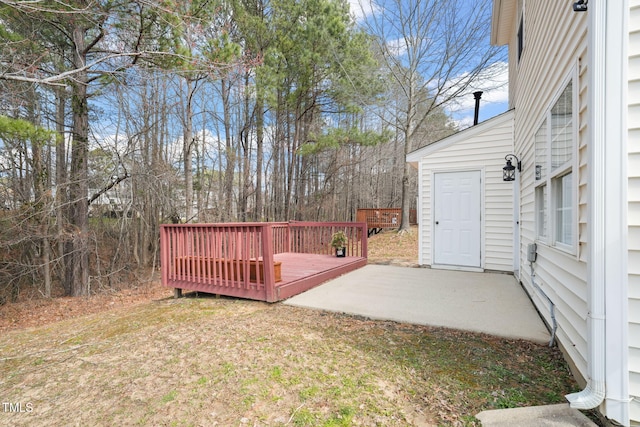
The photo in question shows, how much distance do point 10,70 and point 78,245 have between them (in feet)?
12.2

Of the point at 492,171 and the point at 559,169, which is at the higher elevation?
the point at 492,171

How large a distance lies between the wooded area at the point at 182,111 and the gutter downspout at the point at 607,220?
15.9 ft

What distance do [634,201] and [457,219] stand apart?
178 inches

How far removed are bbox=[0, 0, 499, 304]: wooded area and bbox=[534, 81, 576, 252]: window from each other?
4961 mm

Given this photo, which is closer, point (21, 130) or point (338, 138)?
point (21, 130)

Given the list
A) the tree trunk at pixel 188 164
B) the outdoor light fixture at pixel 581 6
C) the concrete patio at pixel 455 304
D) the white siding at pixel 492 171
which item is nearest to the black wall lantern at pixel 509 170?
the white siding at pixel 492 171

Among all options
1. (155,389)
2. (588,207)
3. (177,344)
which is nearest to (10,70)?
(177,344)

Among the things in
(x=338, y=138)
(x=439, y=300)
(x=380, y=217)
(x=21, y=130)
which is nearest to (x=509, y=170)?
(x=439, y=300)

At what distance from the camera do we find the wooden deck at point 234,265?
4012mm

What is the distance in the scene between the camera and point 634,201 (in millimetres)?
1537

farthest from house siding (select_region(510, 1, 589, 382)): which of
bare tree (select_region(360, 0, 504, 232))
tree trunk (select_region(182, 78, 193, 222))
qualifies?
tree trunk (select_region(182, 78, 193, 222))

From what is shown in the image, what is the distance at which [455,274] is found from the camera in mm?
5492

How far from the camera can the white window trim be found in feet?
6.55

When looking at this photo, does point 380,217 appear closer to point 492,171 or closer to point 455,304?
point 492,171
